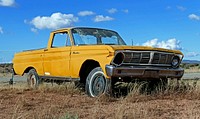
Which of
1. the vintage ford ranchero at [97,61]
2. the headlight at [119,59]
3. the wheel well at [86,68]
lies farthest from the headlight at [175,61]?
the wheel well at [86,68]

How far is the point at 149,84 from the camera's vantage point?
10391 mm

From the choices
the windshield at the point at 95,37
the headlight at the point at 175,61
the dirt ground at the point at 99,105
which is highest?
the windshield at the point at 95,37

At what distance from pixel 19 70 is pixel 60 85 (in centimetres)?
236

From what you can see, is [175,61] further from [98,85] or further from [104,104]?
[104,104]

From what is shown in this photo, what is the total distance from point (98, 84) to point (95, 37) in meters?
1.97

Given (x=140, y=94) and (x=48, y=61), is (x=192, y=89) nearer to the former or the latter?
(x=140, y=94)

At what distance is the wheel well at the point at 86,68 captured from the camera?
9625mm

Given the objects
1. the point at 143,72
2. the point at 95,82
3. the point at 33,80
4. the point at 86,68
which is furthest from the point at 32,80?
the point at 143,72

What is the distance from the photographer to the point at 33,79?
11.9 m

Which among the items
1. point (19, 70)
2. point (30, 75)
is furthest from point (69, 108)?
point (19, 70)

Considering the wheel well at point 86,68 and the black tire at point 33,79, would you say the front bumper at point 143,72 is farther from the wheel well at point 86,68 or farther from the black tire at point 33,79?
the black tire at point 33,79

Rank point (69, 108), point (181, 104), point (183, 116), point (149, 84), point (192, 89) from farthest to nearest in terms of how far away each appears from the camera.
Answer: point (149, 84)
point (192, 89)
point (181, 104)
point (69, 108)
point (183, 116)

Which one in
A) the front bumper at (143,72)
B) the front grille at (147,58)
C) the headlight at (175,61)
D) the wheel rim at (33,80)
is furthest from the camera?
the wheel rim at (33,80)

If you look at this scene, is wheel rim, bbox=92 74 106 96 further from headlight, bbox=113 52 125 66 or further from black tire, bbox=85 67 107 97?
headlight, bbox=113 52 125 66
